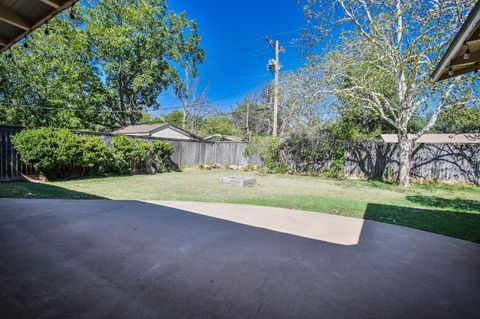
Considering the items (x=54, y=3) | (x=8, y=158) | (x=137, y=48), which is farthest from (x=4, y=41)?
(x=137, y=48)

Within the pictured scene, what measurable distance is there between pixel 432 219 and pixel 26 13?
694 centimetres

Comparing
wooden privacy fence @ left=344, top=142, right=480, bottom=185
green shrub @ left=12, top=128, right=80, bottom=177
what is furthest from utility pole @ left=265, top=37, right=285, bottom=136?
green shrub @ left=12, top=128, right=80, bottom=177

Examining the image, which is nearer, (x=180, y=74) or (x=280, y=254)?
(x=280, y=254)

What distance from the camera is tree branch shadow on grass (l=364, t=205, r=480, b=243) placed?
12.9ft

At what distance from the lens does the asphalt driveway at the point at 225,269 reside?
182 centimetres

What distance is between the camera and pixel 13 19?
2.95 m

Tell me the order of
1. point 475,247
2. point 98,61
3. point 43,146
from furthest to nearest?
point 98,61 → point 43,146 → point 475,247

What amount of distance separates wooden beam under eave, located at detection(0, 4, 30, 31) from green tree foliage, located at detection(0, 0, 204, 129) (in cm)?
1771

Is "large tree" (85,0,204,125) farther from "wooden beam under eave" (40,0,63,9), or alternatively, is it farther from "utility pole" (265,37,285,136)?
"wooden beam under eave" (40,0,63,9)

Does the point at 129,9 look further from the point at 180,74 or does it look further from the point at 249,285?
the point at 249,285

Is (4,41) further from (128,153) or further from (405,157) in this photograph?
(405,157)

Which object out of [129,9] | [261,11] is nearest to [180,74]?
[129,9]

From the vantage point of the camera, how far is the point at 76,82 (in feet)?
62.0

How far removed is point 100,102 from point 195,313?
76.0 ft
